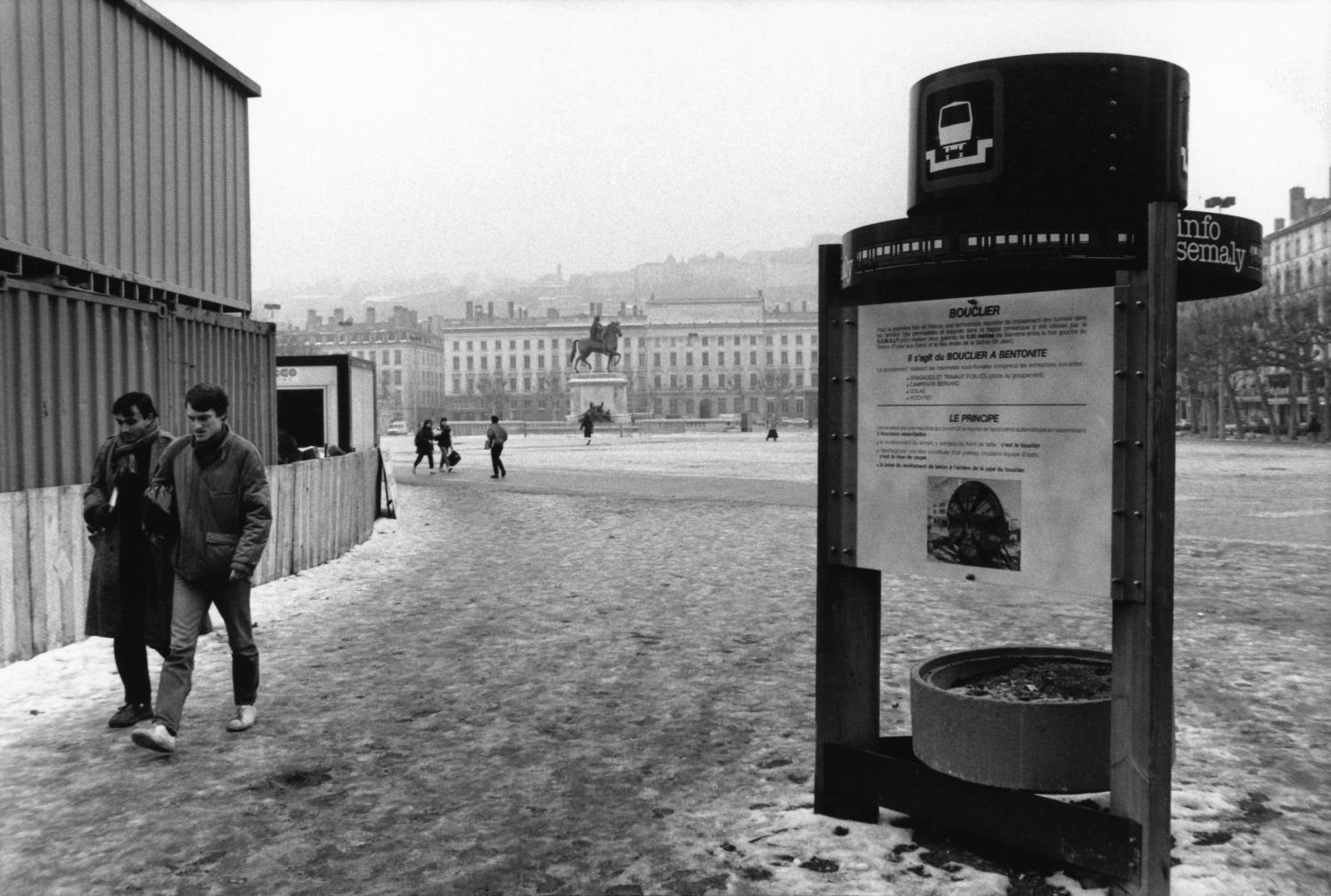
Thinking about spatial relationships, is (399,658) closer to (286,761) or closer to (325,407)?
(286,761)

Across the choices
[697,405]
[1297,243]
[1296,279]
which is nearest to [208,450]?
[1296,279]

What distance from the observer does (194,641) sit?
605 cm

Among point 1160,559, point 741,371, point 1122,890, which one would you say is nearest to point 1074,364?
point 1160,559

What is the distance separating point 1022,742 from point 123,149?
32.9ft

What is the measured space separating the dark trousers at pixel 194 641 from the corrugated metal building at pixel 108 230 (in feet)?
12.2

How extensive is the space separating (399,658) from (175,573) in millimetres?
2331

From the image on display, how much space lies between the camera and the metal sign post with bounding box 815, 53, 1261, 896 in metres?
3.83

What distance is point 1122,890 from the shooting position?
13.1 feet

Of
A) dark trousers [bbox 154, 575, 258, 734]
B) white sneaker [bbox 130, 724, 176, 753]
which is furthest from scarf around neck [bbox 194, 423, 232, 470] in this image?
white sneaker [bbox 130, 724, 176, 753]

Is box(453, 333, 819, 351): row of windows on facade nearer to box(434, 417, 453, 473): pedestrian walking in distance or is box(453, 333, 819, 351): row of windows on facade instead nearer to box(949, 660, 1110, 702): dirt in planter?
box(434, 417, 453, 473): pedestrian walking in distance

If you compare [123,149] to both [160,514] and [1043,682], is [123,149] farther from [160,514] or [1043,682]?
[1043,682]

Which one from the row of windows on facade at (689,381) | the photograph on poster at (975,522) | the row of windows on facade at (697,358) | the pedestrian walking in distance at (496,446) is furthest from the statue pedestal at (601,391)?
the photograph on poster at (975,522)

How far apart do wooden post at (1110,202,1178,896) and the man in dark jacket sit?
187 inches

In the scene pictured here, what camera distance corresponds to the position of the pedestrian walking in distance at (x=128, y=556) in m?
6.20
